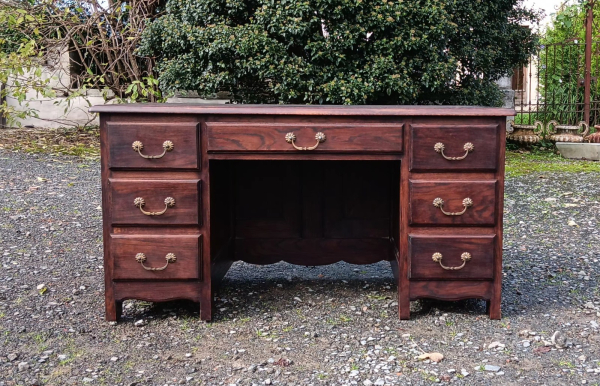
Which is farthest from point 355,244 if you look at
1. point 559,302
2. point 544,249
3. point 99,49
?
point 99,49

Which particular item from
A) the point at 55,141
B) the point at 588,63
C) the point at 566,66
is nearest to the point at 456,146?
the point at 55,141

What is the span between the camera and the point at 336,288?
3.35 meters

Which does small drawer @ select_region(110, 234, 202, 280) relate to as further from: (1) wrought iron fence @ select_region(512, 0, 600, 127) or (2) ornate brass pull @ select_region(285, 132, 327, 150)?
(1) wrought iron fence @ select_region(512, 0, 600, 127)

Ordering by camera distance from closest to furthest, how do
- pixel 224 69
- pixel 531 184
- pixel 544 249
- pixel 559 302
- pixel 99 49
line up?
pixel 559 302 < pixel 544 249 < pixel 531 184 < pixel 224 69 < pixel 99 49

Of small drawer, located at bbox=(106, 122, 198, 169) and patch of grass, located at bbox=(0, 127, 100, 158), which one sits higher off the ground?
small drawer, located at bbox=(106, 122, 198, 169)

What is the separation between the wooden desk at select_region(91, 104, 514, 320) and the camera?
2.64 meters

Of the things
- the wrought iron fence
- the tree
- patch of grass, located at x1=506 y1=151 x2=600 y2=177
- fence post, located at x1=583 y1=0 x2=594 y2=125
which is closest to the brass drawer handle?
patch of grass, located at x1=506 y1=151 x2=600 y2=177

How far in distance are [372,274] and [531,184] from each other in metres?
3.31

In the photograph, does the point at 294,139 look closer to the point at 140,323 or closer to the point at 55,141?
the point at 140,323

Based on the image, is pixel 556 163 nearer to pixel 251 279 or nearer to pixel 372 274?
pixel 372 274

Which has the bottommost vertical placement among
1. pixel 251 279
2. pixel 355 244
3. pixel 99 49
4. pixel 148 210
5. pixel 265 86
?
pixel 251 279

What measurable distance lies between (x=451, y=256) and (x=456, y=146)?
474mm

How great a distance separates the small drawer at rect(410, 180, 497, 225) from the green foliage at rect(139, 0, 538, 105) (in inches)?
147

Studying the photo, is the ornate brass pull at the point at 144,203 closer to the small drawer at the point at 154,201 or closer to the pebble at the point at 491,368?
the small drawer at the point at 154,201
